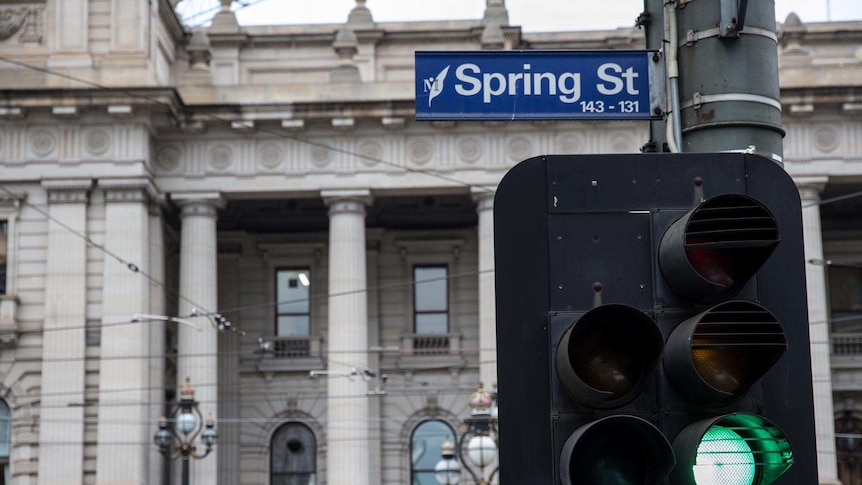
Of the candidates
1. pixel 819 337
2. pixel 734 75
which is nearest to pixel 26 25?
pixel 819 337

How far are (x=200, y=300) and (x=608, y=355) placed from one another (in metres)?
35.7

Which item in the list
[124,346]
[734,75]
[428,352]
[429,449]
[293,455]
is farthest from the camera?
[293,455]

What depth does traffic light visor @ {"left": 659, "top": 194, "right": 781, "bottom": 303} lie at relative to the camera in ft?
13.3

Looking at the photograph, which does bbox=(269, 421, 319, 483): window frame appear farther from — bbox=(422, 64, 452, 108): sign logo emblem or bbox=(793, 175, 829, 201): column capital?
bbox=(422, 64, 452, 108): sign logo emblem

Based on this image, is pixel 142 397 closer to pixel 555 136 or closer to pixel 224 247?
pixel 224 247

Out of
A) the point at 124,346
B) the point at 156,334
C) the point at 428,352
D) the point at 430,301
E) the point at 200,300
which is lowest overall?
the point at 124,346

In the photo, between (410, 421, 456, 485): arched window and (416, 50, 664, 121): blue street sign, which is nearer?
(416, 50, 664, 121): blue street sign

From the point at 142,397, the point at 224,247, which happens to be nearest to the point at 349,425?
the point at 142,397

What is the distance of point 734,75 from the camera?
5.46m

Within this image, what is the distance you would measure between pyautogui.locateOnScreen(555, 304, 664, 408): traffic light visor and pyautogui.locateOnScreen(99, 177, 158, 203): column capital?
34911 millimetres

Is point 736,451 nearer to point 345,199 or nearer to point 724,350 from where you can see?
point 724,350

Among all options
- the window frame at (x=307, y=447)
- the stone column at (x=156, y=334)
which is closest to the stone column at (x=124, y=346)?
the stone column at (x=156, y=334)

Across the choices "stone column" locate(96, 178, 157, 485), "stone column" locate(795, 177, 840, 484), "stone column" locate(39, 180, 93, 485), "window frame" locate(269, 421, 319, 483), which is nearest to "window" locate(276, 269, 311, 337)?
"window frame" locate(269, 421, 319, 483)

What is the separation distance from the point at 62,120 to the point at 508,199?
1399 inches
